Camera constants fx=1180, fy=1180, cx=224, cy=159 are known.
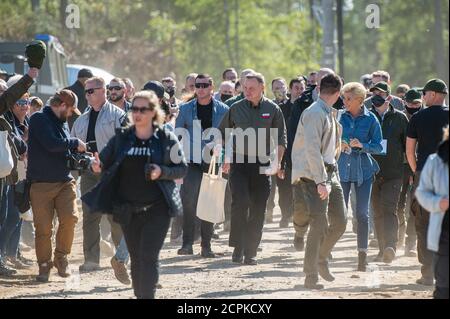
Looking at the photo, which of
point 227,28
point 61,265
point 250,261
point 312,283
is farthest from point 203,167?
point 227,28

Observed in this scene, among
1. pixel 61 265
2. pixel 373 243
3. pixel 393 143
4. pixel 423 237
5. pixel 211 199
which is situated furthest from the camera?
pixel 373 243

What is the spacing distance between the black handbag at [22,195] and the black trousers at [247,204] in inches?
104

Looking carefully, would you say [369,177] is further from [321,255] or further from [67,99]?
[67,99]

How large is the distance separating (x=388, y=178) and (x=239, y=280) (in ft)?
9.05

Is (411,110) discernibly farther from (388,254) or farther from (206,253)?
(206,253)

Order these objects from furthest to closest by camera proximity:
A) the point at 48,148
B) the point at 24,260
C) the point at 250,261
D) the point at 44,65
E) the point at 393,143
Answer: the point at 44,65 → the point at 24,260 → the point at 393,143 → the point at 250,261 → the point at 48,148

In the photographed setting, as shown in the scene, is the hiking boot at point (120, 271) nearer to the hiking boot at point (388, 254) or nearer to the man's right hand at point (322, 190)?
the man's right hand at point (322, 190)

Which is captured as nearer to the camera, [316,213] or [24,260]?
[316,213]

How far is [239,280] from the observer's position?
1249 centimetres

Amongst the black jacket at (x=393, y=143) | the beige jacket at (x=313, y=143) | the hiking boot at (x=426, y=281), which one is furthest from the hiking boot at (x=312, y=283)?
the black jacket at (x=393, y=143)

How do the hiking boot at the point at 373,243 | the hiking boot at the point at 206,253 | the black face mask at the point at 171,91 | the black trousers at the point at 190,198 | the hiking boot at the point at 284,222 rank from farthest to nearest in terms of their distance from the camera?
the hiking boot at the point at 284,222
the black face mask at the point at 171,91
the hiking boot at the point at 373,243
the black trousers at the point at 190,198
the hiking boot at the point at 206,253

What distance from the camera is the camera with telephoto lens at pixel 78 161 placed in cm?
1238

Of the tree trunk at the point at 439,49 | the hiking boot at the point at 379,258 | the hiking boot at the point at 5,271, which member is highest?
the tree trunk at the point at 439,49
